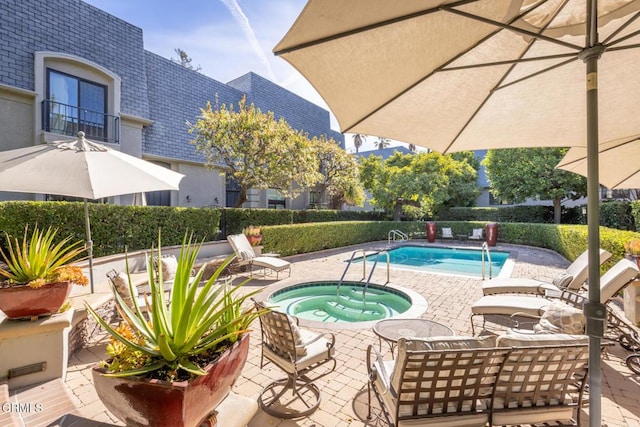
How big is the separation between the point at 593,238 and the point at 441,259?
537 inches

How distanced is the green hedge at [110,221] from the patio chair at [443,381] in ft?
15.8

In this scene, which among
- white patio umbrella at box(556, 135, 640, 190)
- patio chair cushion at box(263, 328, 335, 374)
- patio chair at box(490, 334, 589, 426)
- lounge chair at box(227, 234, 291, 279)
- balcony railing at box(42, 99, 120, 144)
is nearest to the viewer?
patio chair at box(490, 334, 589, 426)

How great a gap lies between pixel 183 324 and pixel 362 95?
2394 mm

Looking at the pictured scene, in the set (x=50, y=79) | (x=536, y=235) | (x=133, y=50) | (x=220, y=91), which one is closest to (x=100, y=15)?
(x=133, y=50)

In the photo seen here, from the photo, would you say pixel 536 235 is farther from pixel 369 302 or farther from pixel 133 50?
Answer: pixel 133 50

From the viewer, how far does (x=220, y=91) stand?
683 inches

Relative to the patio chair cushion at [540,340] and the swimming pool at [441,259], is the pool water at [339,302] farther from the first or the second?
Result: the patio chair cushion at [540,340]

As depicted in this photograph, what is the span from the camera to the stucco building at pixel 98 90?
992cm

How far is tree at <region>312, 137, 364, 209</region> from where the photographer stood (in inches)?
788

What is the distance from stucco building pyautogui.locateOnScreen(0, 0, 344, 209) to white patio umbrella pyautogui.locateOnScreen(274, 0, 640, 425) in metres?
12.4

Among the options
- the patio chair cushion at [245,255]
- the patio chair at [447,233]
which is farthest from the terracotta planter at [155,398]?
the patio chair at [447,233]

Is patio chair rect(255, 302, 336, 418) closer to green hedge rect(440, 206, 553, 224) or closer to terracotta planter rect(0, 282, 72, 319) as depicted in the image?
terracotta planter rect(0, 282, 72, 319)

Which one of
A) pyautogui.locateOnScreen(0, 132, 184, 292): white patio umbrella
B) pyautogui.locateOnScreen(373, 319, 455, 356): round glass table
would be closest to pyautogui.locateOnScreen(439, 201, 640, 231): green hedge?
pyautogui.locateOnScreen(373, 319, 455, 356): round glass table

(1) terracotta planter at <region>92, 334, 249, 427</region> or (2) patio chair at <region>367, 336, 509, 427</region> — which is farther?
(2) patio chair at <region>367, 336, 509, 427</region>
